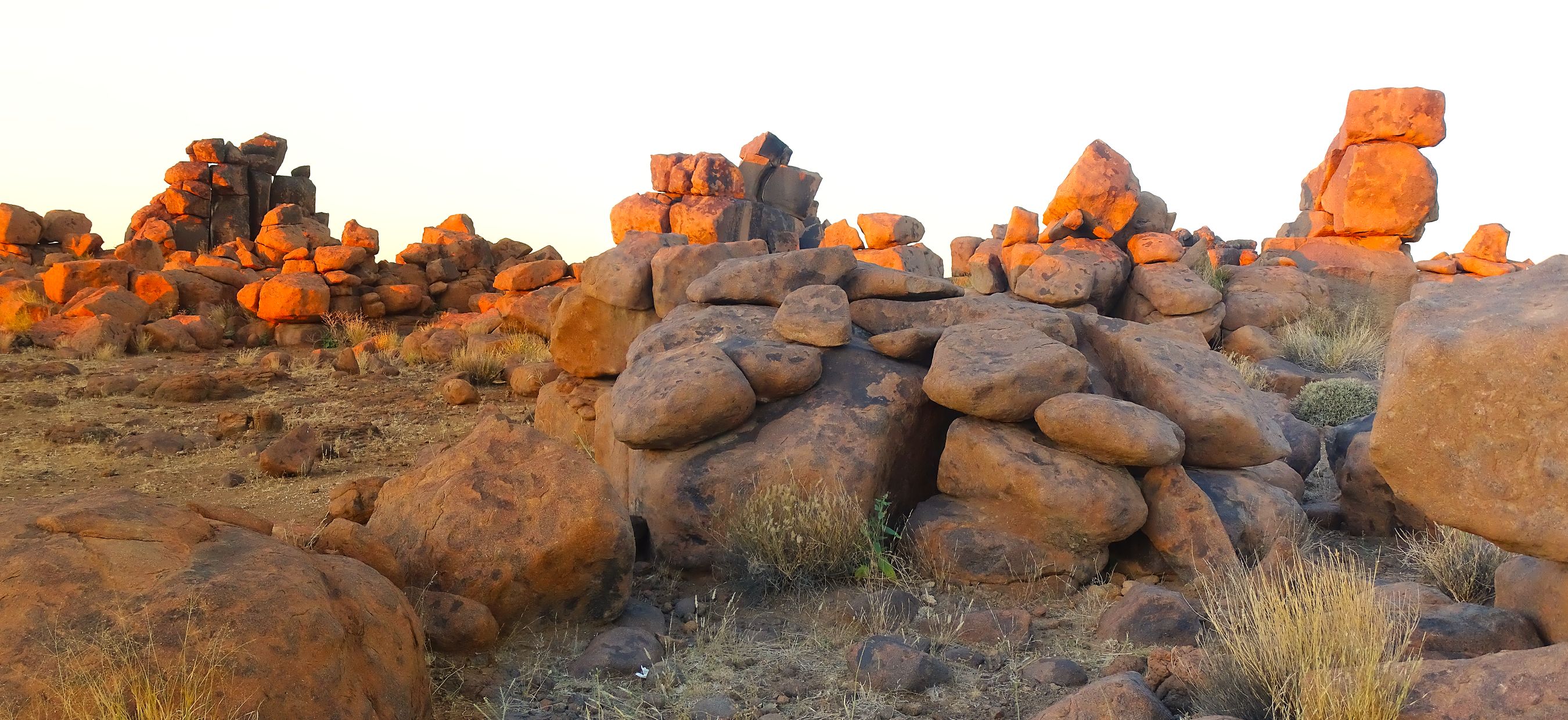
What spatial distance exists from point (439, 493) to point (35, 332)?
1862 cm

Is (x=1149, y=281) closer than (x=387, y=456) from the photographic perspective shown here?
No

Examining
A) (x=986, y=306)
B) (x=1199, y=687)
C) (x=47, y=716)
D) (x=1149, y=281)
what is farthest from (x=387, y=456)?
(x=1149, y=281)

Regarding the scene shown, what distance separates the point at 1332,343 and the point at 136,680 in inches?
632

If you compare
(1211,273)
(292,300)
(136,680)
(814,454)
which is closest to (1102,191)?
(1211,273)

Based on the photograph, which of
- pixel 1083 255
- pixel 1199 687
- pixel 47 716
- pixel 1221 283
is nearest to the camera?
pixel 47 716

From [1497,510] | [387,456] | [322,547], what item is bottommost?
[387,456]

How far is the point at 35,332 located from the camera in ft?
62.1

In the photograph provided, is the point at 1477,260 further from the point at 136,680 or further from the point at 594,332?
the point at 136,680

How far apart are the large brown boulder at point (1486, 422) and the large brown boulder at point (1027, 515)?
2272 millimetres

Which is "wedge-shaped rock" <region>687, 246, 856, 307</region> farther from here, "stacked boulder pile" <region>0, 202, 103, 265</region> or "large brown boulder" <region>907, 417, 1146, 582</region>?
"stacked boulder pile" <region>0, 202, 103, 265</region>

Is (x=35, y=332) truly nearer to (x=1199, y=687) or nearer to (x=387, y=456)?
(x=387, y=456)

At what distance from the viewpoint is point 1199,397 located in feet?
21.4

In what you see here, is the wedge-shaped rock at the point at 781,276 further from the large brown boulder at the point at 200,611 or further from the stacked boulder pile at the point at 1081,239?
the stacked boulder pile at the point at 1081,239

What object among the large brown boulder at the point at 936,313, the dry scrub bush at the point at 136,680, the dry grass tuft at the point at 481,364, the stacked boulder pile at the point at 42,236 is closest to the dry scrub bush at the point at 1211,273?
the large brown boulder at the point at 936,313
